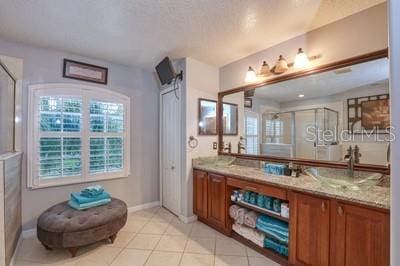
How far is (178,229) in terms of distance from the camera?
2.79 metres

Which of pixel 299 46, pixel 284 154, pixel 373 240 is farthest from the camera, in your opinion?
pixel 284 154

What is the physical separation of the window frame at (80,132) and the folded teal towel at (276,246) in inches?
89.3

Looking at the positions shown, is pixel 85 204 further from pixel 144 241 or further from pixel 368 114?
pixel 368 114

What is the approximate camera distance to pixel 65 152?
2.79 m

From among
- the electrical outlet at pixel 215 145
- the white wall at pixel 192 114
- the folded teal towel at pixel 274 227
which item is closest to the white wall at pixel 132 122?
the white wall at pixel 192 114

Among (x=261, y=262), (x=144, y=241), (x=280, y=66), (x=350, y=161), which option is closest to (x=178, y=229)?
(x=144, y=241)

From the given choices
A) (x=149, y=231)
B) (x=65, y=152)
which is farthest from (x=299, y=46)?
(x=65, y=152)

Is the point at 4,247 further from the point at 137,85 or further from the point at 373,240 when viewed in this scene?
the point at 373,240

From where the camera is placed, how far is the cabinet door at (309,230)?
5.41 feet

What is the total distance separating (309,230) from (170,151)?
7.34 ft

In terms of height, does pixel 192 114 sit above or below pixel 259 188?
above

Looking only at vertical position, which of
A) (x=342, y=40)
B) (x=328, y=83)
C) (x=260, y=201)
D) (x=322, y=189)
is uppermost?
(x=342, y=40)

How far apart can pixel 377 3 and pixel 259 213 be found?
2.31m

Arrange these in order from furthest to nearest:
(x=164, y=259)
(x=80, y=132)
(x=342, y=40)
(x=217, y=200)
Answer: (x=80, y=132) → (x=217, y=200) → (x=164, y=259) → (x=342, y=40)
